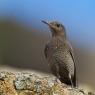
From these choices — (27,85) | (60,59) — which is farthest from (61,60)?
(27,85)

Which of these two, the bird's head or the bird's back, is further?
the bird's head

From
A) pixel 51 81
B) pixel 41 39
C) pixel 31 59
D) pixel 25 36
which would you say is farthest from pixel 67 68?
pixel 25 36

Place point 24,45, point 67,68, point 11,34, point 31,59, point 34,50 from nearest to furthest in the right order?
point 67,68 < point 31,59 < point 34,50 < point 24,45 < point 11,34

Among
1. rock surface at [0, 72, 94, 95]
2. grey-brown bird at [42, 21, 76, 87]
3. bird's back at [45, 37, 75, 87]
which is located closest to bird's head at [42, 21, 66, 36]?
grey-brown bird at [42, 21, 76, 87]

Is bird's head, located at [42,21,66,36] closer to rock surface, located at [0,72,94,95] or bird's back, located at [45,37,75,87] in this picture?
bird's back, located at [45,37,75,87]

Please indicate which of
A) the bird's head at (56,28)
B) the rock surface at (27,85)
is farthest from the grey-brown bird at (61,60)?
the rock surface at (27,85)

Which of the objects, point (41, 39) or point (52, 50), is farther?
point (41, 39)

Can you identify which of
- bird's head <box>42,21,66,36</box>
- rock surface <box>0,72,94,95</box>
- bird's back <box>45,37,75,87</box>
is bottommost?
rock surface <box>0,72,94,95</box>

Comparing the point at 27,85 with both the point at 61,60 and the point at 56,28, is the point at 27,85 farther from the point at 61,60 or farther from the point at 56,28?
the point at 56,28

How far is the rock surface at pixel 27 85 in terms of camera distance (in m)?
9.63

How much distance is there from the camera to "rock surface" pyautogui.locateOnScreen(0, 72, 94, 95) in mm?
9633

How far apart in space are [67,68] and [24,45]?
21337mm

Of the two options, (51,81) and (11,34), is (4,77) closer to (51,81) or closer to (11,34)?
(51,81)

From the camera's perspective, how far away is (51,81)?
9938mm
